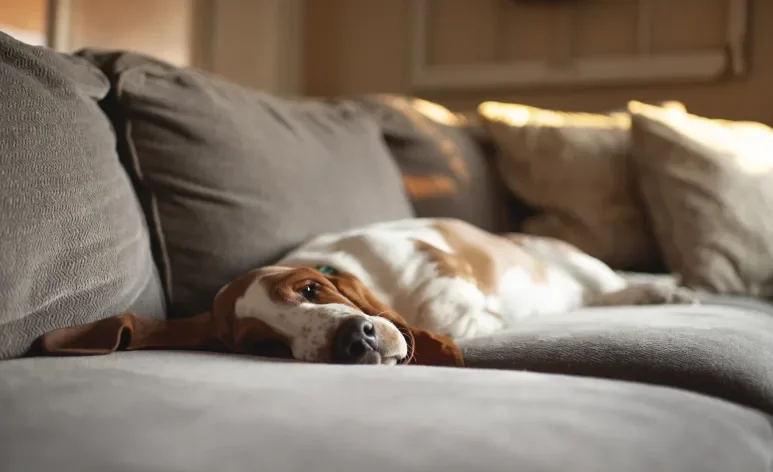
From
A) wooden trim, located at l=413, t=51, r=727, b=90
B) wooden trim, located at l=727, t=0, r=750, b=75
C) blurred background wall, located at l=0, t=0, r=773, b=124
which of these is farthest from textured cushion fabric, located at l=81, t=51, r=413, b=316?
wooden trim, located at l=727, t=0, r=750, b=75

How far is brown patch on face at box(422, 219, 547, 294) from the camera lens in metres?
1.60

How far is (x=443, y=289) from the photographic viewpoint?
4.94 ft

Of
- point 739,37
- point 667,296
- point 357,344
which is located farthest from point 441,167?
point 739,37

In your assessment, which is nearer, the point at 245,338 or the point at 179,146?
the point at 245,338

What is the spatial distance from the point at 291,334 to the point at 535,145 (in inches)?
54.9

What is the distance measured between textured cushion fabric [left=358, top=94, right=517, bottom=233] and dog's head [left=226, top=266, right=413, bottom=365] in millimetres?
931

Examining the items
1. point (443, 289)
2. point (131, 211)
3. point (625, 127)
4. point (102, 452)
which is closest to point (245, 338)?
point (131, 211)

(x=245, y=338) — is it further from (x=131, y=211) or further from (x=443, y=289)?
(x=443, y=289)

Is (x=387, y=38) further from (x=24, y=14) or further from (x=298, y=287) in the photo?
(x=298, y=287)

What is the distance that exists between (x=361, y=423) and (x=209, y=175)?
86cm

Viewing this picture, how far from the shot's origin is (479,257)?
5.68 feet

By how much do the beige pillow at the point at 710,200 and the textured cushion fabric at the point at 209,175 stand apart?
0.90 m

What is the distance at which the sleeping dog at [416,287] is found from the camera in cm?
115

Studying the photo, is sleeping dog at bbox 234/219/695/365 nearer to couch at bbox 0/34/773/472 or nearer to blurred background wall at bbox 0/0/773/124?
couch at bbox 0/34/773/472
